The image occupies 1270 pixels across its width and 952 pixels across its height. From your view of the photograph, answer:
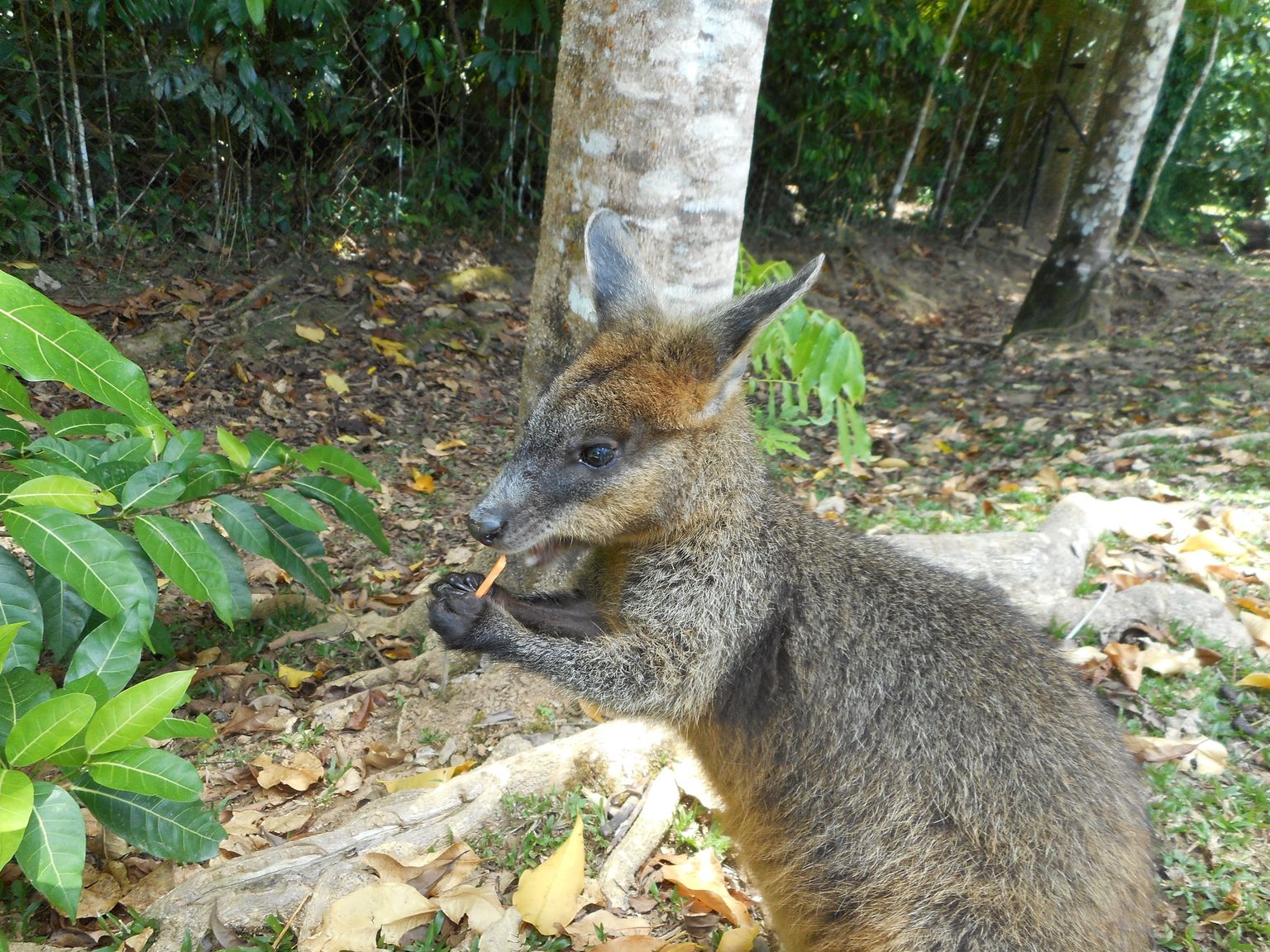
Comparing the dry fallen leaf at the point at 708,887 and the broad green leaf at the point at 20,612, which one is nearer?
the broad green leaf at the point at 20,612

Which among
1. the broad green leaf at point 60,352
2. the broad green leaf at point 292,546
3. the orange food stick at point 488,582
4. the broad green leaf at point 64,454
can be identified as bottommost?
the broad green leaf at point 292,546

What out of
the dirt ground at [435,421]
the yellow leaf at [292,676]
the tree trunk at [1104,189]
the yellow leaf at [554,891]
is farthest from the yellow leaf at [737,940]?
the tree trunk at [1104,189]

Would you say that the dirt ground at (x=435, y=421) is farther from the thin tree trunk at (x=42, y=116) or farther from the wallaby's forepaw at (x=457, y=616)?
the wallaby's forepaw at (x=457, y=616)

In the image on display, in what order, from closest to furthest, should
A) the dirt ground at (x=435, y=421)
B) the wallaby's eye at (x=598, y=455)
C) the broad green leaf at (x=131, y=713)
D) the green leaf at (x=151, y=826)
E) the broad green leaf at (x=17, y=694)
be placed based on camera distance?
1. the broad green leaf at (x=131, y=713)
2. the broad green leaf at (x=17, y=694)
3. the green leaf at (x=151, y=826)
4. the wallaby's eye at (x=598, y=455)
5. the dirt ground at (x=435, y=421)

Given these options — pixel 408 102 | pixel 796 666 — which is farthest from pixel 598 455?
pixel 408 102

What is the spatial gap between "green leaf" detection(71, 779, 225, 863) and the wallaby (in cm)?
91

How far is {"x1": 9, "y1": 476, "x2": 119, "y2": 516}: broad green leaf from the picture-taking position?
8.76 feet

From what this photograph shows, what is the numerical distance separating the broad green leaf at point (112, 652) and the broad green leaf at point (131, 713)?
0.97 feet

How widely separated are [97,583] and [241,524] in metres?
1.02

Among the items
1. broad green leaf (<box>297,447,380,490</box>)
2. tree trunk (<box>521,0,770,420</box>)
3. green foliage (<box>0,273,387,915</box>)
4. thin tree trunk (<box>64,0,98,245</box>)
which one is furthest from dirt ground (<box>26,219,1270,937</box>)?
tree trunk (<box>521,0,770,420</box>)

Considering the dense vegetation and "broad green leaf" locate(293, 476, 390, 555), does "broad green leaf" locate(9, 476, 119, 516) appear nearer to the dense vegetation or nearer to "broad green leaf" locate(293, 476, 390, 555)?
"broad green leaf" locate(293, 476, 390, 555)

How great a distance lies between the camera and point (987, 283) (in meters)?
14.6

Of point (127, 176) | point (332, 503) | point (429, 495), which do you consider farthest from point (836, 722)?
point (127, 176)

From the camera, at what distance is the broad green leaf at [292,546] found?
3.82 meters
